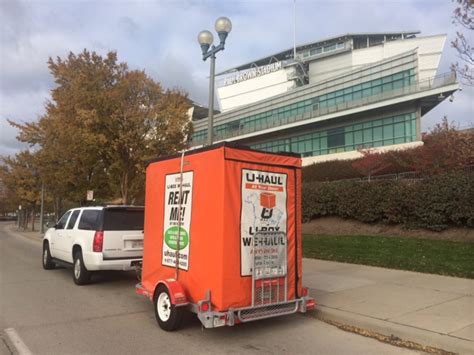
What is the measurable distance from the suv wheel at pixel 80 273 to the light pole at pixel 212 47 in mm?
4243

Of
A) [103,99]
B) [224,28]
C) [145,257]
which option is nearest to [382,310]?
[145,257]

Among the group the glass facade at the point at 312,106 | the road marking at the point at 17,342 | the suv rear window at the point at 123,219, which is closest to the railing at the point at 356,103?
the glass facade at the point at 312,106

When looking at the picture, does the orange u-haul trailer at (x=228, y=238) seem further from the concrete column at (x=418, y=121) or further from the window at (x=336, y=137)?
the window at (x=336, y=137)

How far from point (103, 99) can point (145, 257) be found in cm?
1047

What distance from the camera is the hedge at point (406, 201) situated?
14.9m

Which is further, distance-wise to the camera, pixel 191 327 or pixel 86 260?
pixel 86 260

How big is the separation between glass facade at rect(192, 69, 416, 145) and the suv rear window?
28.0 metres

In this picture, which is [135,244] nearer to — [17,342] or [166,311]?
[166,311]

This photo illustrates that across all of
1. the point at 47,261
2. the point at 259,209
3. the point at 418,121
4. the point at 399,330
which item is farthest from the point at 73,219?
the point at 418,121

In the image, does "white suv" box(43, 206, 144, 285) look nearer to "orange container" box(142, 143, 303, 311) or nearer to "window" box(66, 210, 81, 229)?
"window" box(66, 210, 81, 229)

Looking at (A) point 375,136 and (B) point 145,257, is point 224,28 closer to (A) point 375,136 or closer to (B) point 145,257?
(B) point 145,257

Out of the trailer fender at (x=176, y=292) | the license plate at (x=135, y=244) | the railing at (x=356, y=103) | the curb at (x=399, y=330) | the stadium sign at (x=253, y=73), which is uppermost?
the stadium sign at (x=253, y=73)

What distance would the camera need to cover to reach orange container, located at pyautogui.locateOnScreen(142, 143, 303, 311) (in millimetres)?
6141

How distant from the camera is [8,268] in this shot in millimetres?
13562
